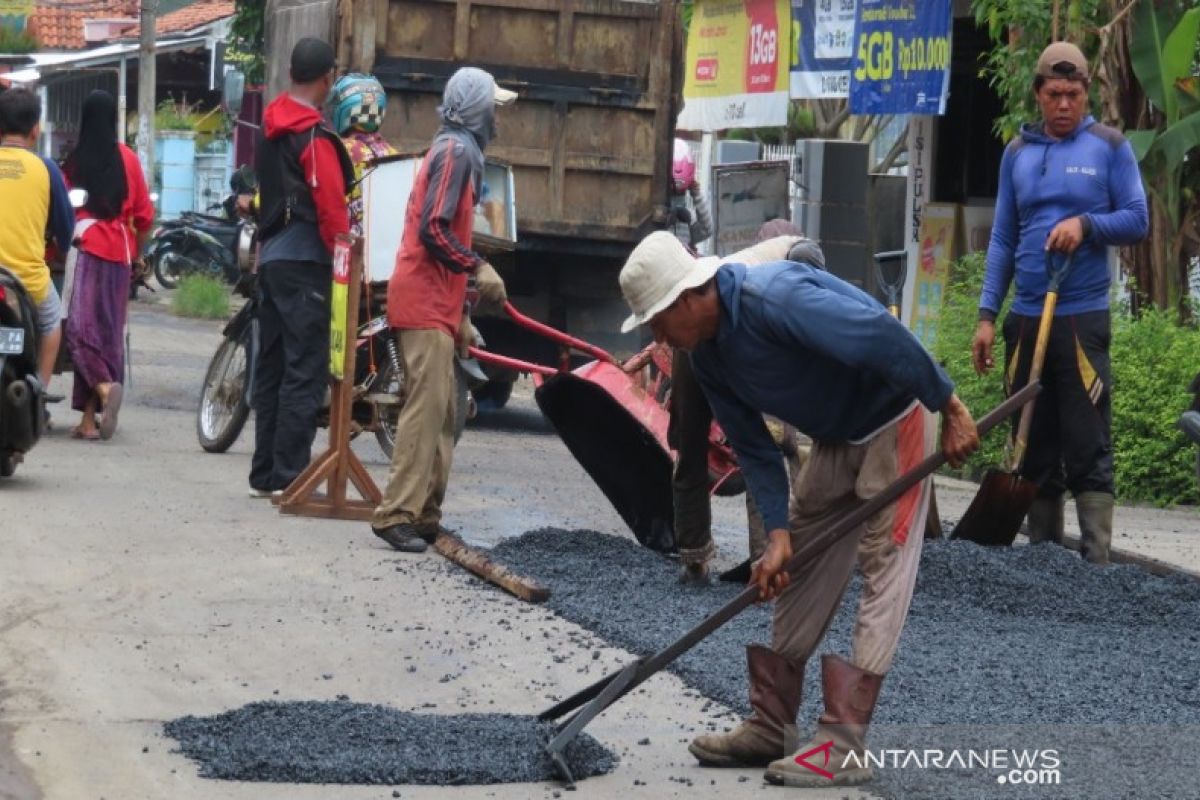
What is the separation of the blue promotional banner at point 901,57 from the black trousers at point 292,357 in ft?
24.5

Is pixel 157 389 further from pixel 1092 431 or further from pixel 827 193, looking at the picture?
pixel 1092 431

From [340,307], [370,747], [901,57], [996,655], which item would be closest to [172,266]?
[901,57]

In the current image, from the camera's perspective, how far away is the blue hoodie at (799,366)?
18.1 ft

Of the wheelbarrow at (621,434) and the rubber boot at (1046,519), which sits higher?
the wheelbarrow at (621,434)

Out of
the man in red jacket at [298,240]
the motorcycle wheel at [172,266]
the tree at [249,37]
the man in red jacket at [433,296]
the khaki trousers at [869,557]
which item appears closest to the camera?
the khaki trousers at [869,557]

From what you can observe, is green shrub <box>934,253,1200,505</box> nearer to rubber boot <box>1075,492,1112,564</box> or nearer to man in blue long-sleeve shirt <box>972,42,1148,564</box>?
rubber boot <box>1075,492,1112,564</box>

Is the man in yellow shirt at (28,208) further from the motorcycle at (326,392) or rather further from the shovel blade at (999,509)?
the shovel blade at (999,509)

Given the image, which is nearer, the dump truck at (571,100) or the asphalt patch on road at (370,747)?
the asphalt patch on road at (370,747)

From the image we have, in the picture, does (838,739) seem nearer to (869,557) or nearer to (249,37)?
(869,557)

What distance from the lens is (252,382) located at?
35.9 ft

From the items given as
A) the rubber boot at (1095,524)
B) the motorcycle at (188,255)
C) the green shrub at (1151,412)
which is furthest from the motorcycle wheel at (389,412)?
the motorcycle at (188,255)

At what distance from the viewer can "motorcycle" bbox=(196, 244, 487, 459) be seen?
11656 millimetres

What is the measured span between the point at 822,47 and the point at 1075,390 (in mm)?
10978

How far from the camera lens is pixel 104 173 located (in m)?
13.1
